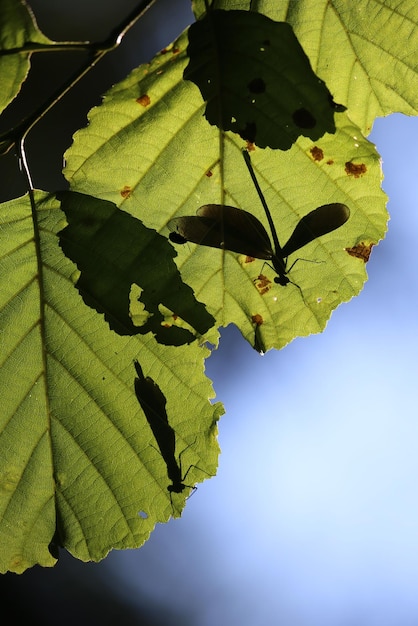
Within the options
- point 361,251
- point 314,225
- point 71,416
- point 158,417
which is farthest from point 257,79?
point 71,416

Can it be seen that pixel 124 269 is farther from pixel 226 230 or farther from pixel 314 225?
pixel 314 225

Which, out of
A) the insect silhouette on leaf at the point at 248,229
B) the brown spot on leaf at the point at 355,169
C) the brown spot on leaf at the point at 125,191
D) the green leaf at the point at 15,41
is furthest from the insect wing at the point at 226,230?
the green leaf at the point at 15,41

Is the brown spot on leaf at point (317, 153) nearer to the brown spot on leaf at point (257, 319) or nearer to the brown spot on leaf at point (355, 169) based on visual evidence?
the brown spot on leaf at point (355, 169)

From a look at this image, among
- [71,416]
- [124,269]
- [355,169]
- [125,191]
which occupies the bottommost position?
[71,416]

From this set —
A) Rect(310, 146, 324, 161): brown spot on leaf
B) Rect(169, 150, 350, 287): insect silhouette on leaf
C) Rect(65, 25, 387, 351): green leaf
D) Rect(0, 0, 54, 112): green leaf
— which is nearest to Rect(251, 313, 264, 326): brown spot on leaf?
Rect(65, 25, 387, 351): green leaf

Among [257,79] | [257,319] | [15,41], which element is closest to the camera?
[15,41]

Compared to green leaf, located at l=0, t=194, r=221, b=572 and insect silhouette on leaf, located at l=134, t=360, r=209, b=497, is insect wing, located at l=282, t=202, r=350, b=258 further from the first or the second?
insect silhouette on leaf, located at l=134, t=360, r=209, b=497

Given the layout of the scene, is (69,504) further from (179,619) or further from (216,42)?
(179,619)
